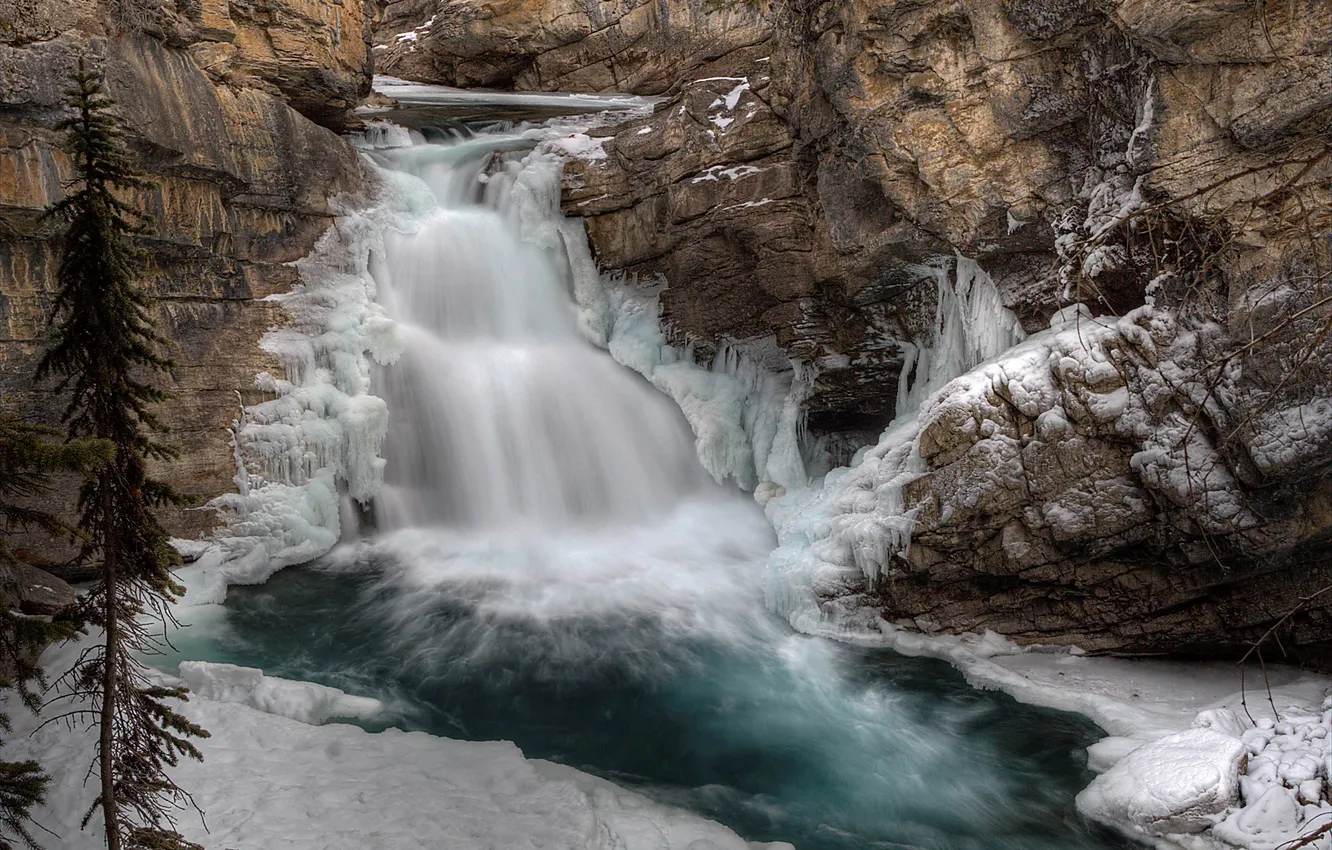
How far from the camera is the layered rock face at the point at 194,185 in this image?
736 centimetres

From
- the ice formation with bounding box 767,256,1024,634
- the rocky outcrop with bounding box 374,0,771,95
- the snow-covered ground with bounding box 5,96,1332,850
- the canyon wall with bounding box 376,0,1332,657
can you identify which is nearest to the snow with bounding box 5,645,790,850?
the snow-covered ground with bounding box 5,96,1332,850

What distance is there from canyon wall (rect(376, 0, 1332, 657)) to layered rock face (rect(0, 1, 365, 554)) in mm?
4592

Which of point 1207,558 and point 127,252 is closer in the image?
point 127,252

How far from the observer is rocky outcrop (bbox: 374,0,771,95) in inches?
648

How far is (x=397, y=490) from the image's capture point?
9758 millimetres

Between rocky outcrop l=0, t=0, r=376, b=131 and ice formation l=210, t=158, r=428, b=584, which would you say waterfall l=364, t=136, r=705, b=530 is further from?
rocky outcrop l=0, t=0, r=376, b=131

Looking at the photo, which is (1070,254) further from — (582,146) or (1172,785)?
(582,146)

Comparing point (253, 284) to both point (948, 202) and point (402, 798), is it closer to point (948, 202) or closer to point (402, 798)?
point (402, 798)

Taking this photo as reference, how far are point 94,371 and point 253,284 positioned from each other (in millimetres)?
6228

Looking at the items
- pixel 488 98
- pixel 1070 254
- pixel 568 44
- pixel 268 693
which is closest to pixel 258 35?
pixel 488 98

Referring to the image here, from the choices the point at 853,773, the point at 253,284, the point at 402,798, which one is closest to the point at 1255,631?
the point at 853,773

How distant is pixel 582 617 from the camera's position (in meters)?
7.98

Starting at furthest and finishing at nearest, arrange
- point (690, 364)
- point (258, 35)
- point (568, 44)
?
point (568, 44)
point (690, 364)
point (258, 35)

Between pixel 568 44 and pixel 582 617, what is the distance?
44.2ft
